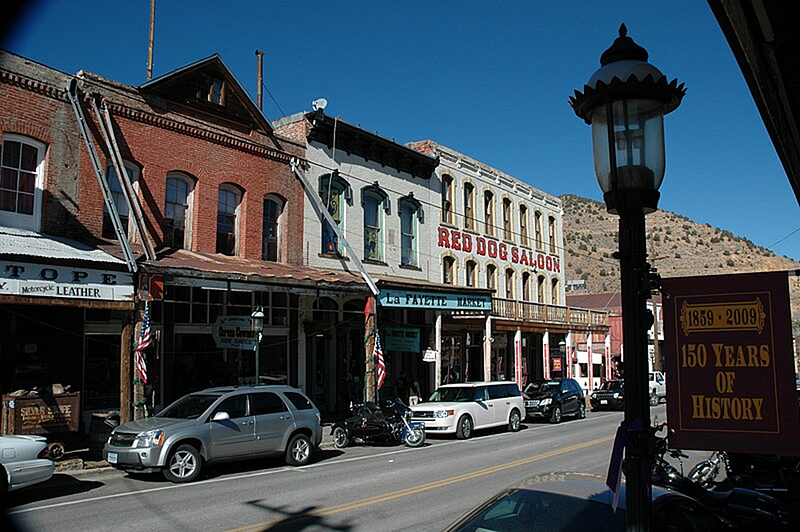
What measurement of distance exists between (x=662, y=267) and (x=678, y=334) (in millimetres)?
91947

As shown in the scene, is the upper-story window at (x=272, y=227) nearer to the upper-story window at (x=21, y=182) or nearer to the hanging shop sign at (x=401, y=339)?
the hanging shop sign at (x=401, y=339)

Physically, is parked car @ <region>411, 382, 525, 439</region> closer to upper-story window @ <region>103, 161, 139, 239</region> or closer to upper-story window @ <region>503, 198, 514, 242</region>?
upper-story window @ <region>103, 161, 139, 239</region>

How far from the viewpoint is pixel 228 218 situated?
21734mm

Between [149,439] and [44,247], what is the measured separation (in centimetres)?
511

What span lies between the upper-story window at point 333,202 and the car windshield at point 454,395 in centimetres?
629

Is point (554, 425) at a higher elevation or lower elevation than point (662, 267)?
lower

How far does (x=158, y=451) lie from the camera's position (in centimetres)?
1261

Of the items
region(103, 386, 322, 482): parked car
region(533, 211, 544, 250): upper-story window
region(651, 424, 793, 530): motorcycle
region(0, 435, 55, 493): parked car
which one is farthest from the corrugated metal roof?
region(533, 211, 544, 250): upper-story window

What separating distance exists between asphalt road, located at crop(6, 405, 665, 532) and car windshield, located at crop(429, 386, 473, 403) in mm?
3738

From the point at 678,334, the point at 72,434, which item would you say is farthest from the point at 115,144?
the point at 678,334

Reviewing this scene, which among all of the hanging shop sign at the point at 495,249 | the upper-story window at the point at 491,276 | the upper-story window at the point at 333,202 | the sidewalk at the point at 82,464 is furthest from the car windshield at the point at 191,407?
the upper-story window at the point at 491,276

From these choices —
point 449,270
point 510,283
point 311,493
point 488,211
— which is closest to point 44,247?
point 311,493

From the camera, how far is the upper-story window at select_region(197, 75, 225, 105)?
20875 mm

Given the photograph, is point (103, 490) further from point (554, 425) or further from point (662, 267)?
point (662, 267)
